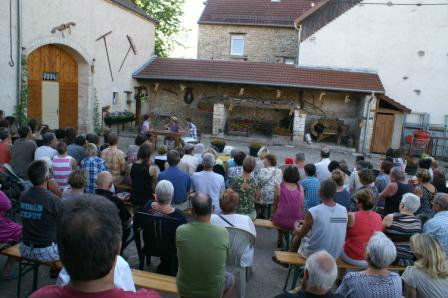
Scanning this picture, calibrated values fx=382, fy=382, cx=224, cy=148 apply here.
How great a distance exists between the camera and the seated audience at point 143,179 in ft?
18.3

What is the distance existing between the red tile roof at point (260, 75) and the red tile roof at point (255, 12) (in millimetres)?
5583

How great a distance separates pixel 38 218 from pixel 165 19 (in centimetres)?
2563

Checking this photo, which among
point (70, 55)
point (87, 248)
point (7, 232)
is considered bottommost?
point (7, 232)

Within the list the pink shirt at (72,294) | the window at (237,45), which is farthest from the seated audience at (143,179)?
the window at (237,45)

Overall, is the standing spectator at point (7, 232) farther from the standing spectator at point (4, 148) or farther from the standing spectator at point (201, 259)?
the standing spectator at point (4, 148)

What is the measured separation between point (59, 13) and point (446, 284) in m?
13.4

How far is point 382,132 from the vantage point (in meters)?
17.4

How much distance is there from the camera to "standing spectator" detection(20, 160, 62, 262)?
3.74 m

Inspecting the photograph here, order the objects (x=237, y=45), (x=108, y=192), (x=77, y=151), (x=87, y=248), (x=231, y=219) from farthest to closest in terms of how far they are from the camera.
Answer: (x=237, y=45) < (x=77, y=151) < (x=108, y=192) < (x=231, y=219) < (x=87, y=248)

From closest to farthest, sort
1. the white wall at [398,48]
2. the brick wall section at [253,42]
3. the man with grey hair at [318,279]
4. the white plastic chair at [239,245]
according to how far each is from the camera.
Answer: the man with grey hair at [318,279], the white plastic chair at [239,245], the white wall at [398,48], the brick wall section at [253,42]

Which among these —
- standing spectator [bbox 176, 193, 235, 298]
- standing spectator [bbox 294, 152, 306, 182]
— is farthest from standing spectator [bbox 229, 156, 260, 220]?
standing spectator [bbox 176, 193, 235, 298]

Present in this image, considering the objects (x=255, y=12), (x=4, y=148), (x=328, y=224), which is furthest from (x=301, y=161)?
(x=255, y=12)

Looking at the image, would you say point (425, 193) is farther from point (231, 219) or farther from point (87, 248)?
point (87, 248)

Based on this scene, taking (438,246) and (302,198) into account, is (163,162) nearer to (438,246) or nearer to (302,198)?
(302,198)
